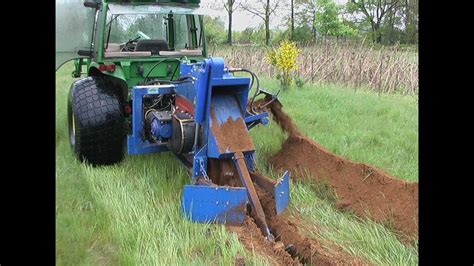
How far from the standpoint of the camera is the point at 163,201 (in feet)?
13.3

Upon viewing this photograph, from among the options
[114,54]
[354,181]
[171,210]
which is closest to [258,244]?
[171,210]

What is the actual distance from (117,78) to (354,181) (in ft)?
8.55

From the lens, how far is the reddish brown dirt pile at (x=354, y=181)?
13.2 feet

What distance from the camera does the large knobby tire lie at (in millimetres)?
4816

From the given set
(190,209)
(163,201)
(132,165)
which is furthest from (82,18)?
(190,209)

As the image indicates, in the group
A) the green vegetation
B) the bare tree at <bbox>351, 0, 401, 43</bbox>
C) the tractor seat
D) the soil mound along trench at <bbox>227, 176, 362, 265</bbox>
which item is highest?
the bare tree at <bbox>351, 0, 401, 43</bbox>

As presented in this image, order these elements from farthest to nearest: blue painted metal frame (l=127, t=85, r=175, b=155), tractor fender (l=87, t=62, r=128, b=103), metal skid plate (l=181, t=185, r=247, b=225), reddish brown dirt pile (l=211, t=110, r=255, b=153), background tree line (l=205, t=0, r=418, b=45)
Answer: background tree line (l=205, t=0, r=418, b=45), tractor fender (l=87, t=62, r=128, b=103), blue painted metal frame (l=127, t=85, r=175, b=155), reddish brown dirt pile (l=211, t=110, r=255, b=153), metal skid plate (l=181, t=185, r=247, b=225)

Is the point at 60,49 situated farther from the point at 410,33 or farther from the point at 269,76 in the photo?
the point at 410,33

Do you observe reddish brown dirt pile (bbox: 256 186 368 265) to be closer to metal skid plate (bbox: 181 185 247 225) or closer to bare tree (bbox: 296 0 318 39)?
metal skid plate (bbox: 181 185 247 225)

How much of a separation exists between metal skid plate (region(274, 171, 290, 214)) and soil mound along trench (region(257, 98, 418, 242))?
0.69m

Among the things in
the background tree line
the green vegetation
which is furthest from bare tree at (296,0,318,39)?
the green vegetation

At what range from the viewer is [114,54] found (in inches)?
209

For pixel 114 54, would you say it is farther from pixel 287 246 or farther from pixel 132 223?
pixel 287 246

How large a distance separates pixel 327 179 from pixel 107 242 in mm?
2211
